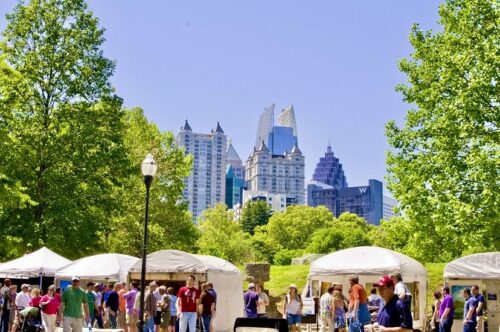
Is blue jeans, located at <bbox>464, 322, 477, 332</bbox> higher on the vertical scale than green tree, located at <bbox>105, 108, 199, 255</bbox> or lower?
lower

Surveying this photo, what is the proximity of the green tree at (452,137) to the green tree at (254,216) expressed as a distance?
110m

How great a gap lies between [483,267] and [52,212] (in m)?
17.4

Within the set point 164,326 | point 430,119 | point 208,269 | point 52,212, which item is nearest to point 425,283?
point 430,119

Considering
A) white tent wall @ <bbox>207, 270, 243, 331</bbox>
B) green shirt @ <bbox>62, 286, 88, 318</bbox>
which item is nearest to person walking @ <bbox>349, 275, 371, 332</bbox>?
green shirt @ <bbox>62, 286, 88, 318</bbox>

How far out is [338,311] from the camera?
17.7 metres

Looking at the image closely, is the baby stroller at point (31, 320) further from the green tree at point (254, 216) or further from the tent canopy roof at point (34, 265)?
the green tree at point (254, 216)

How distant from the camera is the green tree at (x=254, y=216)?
137 m

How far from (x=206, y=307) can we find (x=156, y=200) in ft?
84.5

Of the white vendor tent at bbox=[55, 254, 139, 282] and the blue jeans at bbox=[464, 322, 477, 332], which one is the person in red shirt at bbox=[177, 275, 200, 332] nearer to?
the white vendor tent at bbox=[55, 254, 139, 282]

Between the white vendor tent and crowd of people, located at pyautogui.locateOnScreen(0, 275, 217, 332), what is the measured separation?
129 centimetres

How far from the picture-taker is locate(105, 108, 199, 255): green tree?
4138 centimetres

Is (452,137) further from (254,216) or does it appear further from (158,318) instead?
(254,216)

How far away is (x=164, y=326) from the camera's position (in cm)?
1944

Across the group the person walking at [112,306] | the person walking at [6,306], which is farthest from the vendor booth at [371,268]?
the person walking at [6,306]
